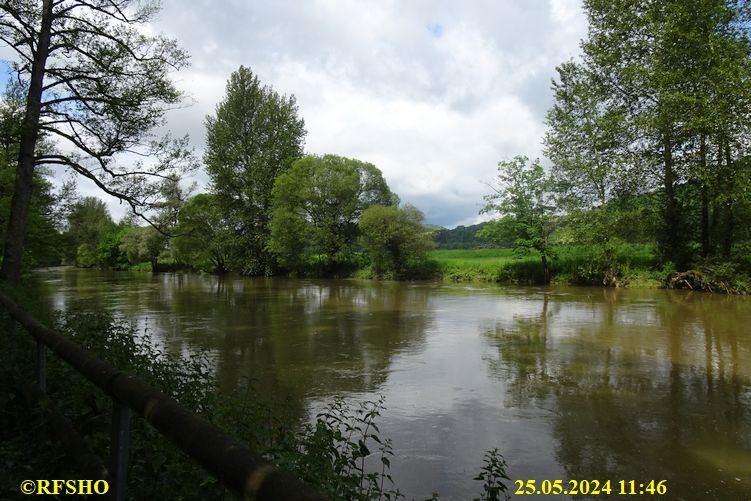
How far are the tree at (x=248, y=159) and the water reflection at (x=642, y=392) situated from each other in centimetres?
3978

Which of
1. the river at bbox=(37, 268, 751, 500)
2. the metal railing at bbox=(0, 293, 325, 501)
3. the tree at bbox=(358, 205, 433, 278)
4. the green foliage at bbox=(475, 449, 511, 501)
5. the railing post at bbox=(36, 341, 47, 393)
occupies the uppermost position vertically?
the tree at bbox=(358, 205, 433, 278)

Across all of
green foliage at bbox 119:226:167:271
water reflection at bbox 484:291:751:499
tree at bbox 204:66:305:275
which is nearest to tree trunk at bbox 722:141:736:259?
water reflection at bbox 484:291:751:499

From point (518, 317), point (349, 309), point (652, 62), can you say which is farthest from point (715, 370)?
point (652, 62)

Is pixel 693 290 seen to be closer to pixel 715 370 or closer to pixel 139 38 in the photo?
pixel 715 370

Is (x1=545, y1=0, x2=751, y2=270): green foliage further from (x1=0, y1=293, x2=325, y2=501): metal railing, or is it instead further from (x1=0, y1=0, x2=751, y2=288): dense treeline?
(x1=0, y1=293, x2=325, y2=501): metal railing

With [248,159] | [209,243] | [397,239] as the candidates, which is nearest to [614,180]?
[397,239]

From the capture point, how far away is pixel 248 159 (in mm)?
53531

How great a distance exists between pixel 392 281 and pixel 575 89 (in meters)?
20.2

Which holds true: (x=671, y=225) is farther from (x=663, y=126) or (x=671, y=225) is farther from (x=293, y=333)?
(x=293, y=333)

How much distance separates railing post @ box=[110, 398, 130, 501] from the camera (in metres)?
1.81

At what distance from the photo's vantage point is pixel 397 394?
845 cm

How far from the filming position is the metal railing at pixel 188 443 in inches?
43.0

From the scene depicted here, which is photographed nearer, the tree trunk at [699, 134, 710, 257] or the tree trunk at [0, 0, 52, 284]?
the tree trunk at [0, 0, 52, 284]

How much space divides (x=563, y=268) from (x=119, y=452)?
1397 inches
